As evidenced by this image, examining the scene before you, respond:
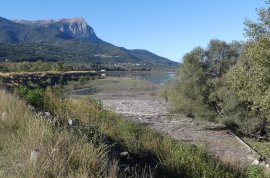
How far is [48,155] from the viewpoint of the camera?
6.79m

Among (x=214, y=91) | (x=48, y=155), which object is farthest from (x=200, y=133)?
(x=48, y=155)

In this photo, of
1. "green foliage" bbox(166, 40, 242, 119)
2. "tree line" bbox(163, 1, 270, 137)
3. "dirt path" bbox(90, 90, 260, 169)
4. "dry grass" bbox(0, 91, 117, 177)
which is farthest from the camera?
"green foliage" bbox(166, 40, 242, 119)

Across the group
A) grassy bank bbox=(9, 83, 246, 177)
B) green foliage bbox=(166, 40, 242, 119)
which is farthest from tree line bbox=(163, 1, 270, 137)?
grassy bank bbox=(9, 83, 246, 177)

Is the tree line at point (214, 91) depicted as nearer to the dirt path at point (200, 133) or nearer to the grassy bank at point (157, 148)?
the dirt path at point (200, 133)

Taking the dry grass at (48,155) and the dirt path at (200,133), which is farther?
the dirt path at (200,133)

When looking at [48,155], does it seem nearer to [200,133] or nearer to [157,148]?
[157,148]

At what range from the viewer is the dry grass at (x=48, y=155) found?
637cm

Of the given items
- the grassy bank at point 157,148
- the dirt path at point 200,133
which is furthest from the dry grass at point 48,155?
the dirt path at point 200,133

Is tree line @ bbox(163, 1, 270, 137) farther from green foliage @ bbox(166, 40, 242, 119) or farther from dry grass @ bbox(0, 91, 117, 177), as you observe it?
dry grass @ bbox(0, 91, 117, 177)

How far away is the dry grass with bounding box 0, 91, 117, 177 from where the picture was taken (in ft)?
20.9

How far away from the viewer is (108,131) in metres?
13.4

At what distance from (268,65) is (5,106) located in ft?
34.0

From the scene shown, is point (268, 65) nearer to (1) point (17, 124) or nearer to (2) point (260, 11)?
(2) point (260, 11)

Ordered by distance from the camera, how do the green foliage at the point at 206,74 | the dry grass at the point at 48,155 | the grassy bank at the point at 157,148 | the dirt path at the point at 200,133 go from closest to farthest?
the dry grass at the point at 48,155 → the grassy bank at the point at 157,148 → the dirt path at the point at 200,133 → the green foliage at the point at 206,74
